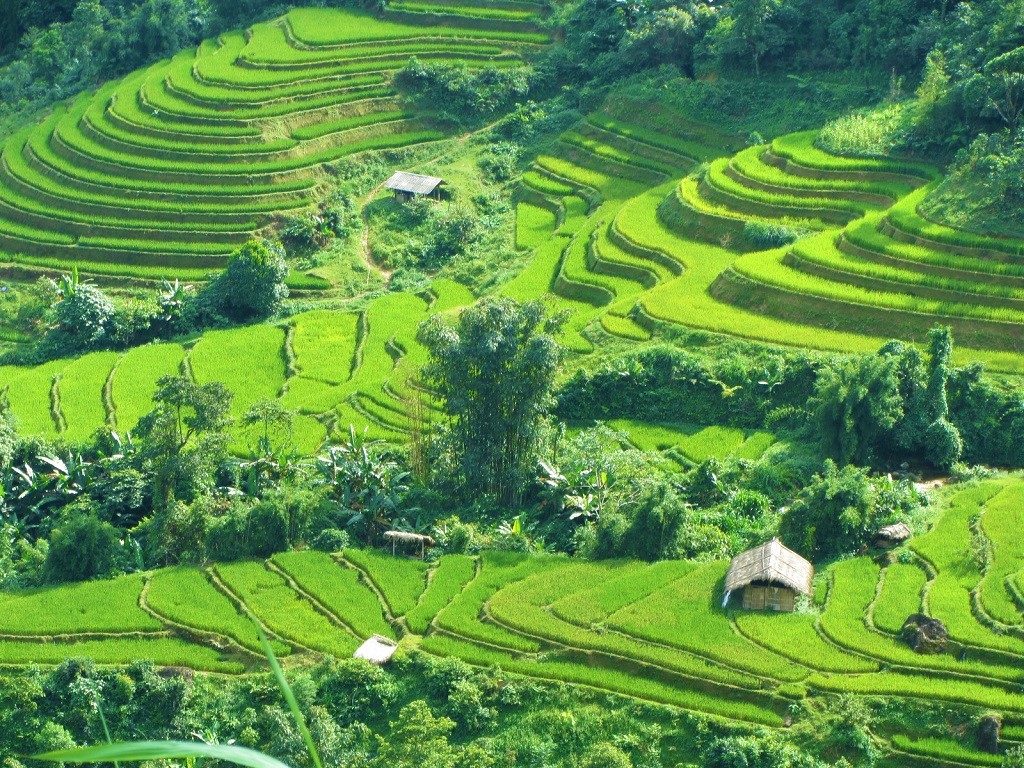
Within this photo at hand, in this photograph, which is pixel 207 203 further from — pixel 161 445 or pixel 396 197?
pixel 161 445

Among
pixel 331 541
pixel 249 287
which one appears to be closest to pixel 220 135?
pixel 249 287

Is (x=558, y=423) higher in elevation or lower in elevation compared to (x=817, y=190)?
lower

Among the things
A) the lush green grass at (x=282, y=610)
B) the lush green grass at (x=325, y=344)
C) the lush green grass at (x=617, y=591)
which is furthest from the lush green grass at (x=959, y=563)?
the lush green grass at (x=325, y=344)

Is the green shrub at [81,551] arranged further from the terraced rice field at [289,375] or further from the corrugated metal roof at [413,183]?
the corrugated metal roof at [413,183]

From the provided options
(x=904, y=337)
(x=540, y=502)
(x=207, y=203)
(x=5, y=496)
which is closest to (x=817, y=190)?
(x=904, y=337)

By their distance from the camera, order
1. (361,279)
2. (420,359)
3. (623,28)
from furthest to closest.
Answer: (623,28) < (361,279) < (420,359)

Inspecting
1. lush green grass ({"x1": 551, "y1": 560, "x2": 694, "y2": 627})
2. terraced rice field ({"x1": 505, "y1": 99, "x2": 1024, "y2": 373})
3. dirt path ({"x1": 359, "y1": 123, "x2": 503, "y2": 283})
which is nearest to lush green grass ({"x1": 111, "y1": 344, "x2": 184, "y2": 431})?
dirt path ({"x1": 359, "y1": 123, "x2": 503, "y2": 283})

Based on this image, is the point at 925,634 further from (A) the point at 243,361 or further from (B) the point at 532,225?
(B) the point at 532,225
